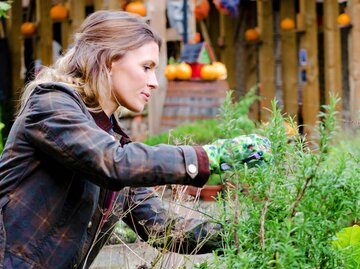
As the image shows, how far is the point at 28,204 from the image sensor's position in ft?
6.43

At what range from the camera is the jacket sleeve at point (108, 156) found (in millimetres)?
1729

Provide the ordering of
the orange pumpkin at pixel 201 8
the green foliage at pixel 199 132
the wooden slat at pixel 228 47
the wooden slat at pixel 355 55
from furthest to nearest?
the wooden slat at pixel 228 47
the orange pumpkin at pixel 201 8
the wooden slat at pixel 355 55
the green foliage at pixel 199 132

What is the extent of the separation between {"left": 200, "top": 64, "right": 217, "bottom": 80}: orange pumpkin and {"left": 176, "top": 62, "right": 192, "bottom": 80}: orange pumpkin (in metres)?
0.15

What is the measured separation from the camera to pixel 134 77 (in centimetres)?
202

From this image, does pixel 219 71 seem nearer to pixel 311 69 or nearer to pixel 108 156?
pixel 311 69

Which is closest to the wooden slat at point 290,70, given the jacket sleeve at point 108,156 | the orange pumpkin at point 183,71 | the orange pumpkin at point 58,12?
the orange pumpkin at point 183,71

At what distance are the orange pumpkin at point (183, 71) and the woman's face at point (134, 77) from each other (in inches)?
212

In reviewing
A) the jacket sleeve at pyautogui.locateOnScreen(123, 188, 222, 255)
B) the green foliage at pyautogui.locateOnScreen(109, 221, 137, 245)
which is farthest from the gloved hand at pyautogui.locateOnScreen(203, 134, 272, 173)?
the green foliage at pyautogui.locateOnScreen(109, 221, 137, 245)

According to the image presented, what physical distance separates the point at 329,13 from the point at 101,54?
24.2 feet

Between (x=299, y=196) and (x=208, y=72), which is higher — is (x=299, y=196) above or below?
above

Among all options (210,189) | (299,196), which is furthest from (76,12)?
(299,196)

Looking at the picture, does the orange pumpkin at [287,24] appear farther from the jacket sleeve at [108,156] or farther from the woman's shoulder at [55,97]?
the jacket sleeve at [108,156]

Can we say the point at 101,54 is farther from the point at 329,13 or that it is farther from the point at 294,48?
the point at 294,48

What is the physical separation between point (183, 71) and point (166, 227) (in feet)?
17.1
